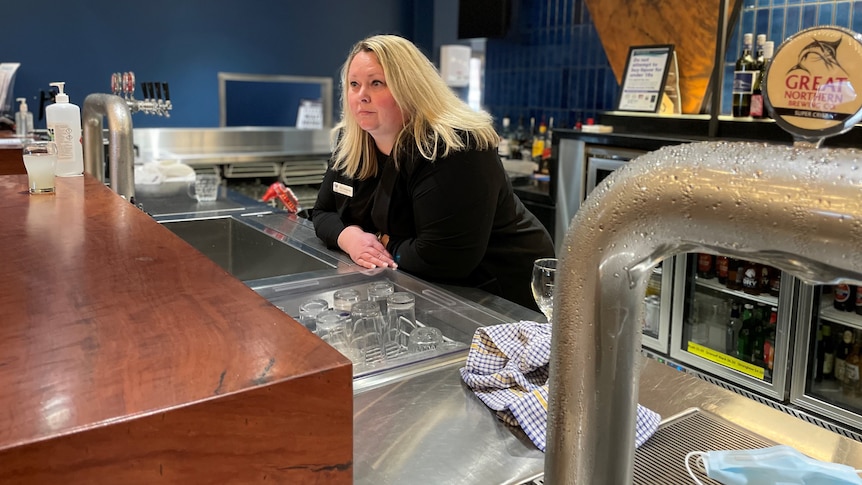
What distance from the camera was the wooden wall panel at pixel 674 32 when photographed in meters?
3.97

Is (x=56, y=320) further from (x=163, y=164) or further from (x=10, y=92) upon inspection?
(x=10, y=92)

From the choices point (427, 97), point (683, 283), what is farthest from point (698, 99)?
point (427, 97)

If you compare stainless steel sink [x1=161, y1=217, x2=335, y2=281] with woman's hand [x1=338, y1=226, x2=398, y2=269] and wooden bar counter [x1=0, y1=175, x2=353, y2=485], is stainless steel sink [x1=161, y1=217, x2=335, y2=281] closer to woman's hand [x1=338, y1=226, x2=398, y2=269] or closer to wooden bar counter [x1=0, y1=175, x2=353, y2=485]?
woman's hand [x1=338, y1=226, x2=398, y2=269]

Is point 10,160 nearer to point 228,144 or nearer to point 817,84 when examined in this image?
point 228,144

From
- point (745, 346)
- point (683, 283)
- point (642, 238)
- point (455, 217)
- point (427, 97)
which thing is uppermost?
point (427, 97)

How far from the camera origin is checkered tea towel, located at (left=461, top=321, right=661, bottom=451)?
104 cm

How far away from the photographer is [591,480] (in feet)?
1.69

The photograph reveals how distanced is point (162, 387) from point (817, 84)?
1.77ft

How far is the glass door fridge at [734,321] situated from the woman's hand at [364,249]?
1.88 m

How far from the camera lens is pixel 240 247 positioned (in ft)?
8.65

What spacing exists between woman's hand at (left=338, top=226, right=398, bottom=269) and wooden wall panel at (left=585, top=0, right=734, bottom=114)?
2636 mm

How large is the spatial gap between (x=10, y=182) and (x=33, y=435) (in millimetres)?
1351

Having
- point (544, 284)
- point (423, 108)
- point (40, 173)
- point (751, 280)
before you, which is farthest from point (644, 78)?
point (40, 173)

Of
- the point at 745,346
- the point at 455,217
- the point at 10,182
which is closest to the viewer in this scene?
the point at 10,182
